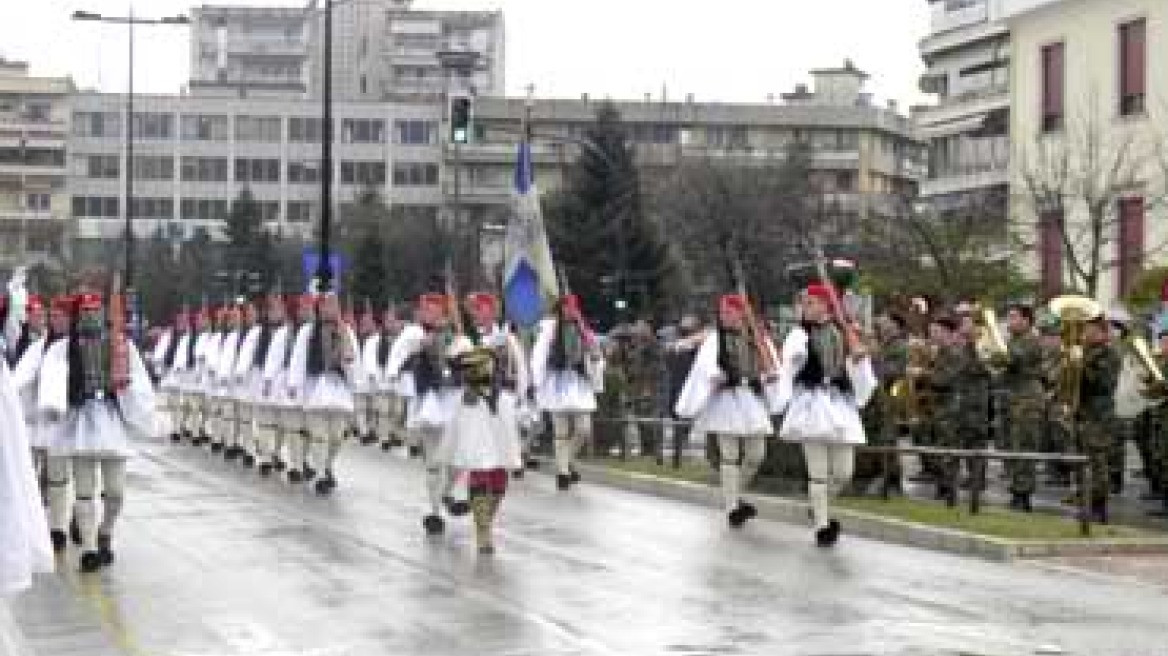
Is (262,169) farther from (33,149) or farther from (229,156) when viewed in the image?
(33,149)

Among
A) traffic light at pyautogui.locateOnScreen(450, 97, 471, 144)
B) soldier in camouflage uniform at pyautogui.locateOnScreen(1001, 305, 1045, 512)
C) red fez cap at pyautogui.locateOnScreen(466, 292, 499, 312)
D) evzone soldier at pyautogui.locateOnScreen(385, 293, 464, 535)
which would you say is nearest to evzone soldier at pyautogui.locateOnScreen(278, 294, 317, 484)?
evzone soldier at pyautogui.locateOnScreen(385, 293, 464, 535)

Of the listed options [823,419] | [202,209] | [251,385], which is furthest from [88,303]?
[202,209]

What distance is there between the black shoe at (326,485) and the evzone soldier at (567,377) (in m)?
2.92

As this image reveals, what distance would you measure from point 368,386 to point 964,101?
55.8 metres

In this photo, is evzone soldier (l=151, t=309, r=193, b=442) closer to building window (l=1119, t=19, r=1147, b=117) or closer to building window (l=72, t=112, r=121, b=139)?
building window (l=1119, t=19, r=1147, b=117)

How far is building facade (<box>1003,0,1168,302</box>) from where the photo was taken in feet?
145

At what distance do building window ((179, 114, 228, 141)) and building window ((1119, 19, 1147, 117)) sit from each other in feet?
331

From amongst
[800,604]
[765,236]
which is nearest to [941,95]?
[765,236]

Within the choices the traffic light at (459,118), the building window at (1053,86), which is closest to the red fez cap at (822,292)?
the traffic light at (459,118)

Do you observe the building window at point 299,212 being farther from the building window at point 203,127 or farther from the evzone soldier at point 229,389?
the evzone soldier at point 229,389

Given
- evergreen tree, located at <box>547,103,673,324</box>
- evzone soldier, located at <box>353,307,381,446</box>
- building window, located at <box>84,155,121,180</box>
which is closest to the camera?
evzone soldier, located at <box>353,307,381,446</box>

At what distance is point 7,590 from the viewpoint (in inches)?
283

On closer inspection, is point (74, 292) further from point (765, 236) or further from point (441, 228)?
point (441, 228)

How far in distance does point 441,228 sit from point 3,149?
208 feet
